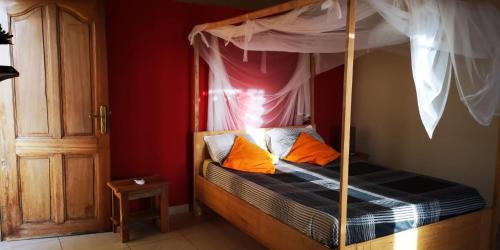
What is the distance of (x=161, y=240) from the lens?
3553 mm

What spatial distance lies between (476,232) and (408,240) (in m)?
0.72

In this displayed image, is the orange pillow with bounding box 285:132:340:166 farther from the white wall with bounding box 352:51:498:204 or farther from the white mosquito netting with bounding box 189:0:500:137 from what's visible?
the white wall with bounding box 352:51:498:204

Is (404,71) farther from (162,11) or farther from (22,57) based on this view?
(22,57)

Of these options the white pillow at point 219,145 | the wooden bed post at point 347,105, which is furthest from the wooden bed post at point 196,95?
the wooden bed post at point 347,105

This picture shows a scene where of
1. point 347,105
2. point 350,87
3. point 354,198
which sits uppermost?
point 350,87

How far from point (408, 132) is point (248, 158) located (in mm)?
1948

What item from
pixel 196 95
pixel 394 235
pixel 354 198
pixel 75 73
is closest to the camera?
pixel 394 235

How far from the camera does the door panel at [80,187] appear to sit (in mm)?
3551

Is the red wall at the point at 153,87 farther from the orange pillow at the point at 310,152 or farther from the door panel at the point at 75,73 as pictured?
the orange pillow at the point at 310,152

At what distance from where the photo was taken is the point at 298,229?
2.63 meters

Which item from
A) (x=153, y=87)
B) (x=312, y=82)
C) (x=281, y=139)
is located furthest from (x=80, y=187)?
(x=312, y=82)

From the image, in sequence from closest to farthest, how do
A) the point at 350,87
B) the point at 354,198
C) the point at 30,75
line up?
the point at 350,87, the point at 354,198, the point at 30,75

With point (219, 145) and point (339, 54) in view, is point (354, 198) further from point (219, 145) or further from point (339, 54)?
point (339, 54)

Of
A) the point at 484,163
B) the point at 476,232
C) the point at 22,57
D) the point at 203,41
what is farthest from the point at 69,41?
the point at 484,163
